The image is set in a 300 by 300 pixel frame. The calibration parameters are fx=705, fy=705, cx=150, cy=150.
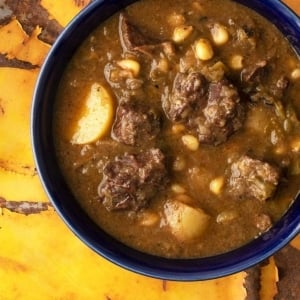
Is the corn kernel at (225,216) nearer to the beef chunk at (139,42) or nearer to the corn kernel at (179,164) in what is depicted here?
the corn kernel at (179,164)

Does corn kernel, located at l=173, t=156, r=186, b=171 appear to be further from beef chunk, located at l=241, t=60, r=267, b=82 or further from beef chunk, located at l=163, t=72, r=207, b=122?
beef chunk, located at l=241, t=60, r=267, b=82

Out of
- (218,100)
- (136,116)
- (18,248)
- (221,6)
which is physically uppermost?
(221,6)

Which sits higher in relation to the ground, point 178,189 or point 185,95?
point 185,95

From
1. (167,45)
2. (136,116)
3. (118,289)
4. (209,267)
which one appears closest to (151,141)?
(136,116)

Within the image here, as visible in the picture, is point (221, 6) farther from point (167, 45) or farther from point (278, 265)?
point (278, 265)

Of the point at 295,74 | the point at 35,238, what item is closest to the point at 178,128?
the point at 295,74

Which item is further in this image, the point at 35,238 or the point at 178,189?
the point at 35,238

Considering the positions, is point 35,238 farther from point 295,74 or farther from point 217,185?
point 295,74

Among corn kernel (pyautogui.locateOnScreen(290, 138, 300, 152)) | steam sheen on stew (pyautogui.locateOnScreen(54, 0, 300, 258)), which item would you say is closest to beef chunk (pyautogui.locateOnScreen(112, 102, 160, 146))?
steam sheen on stew (pyautogui.locateOnScreen(54, 0, 300, 258))
